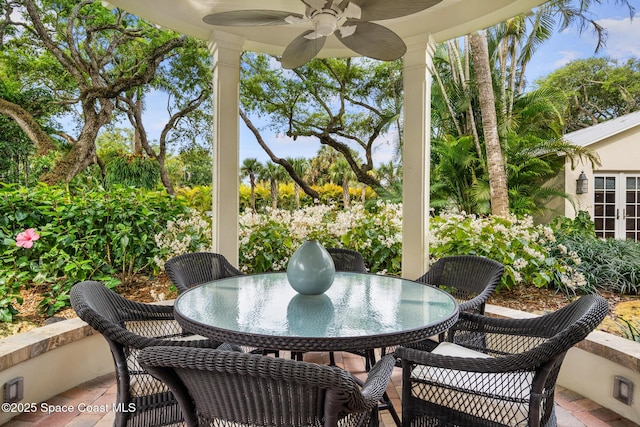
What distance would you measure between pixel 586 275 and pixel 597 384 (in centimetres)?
213

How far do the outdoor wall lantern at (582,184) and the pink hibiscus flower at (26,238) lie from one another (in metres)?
9.16

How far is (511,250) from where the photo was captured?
3609 millimetres

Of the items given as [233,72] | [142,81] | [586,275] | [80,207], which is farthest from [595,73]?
[80,207]

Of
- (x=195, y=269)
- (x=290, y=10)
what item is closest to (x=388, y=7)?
(x=290, y=10)

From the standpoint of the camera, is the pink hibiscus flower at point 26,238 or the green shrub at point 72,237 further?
the green shrub at point 72,237

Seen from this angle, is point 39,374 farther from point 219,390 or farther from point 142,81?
point 142,81

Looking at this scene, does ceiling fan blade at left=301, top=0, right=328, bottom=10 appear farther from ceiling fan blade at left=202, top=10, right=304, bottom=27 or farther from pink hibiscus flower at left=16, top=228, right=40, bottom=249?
pink hibiscus flower at left=16, top=228, right=40, bottom=249

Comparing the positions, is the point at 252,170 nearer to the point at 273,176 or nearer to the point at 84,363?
the point at 273,176

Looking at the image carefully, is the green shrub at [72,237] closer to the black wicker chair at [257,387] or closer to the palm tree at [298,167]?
the black wicker chair at [257,387]

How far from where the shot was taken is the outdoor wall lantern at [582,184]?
8.27 meters

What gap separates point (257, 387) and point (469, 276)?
6.10ft

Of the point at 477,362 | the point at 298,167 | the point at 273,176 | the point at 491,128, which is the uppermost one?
the point at 298,167

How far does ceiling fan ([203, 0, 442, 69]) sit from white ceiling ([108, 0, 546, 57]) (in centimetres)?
75

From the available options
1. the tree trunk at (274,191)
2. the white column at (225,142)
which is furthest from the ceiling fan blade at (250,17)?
the tree trunk at (274,191)
